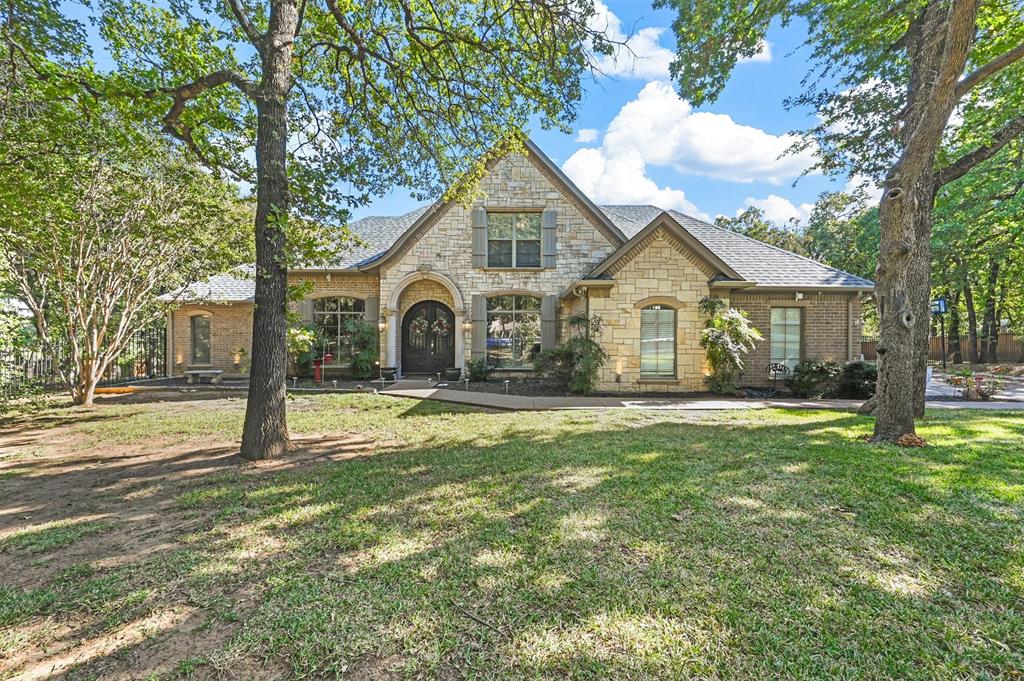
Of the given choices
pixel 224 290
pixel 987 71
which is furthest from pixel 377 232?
pixel 987 71

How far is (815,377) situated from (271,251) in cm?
1244

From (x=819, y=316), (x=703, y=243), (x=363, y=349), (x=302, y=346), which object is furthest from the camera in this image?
(x=363, y=349)

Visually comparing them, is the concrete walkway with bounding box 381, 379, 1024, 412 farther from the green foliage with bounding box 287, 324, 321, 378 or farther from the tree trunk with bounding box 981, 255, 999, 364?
the tree trunk with bounding box 981, 255, 999, 364

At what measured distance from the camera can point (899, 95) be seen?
1040 cm

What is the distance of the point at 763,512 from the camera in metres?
3.66

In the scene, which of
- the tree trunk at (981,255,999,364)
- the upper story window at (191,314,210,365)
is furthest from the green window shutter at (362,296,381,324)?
the tree trunk at (981,255,999,364)

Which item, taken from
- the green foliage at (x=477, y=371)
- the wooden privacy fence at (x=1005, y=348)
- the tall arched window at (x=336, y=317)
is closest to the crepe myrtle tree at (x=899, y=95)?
the green foliage at (x=477, y=371)

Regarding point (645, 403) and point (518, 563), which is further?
point (645, 403)

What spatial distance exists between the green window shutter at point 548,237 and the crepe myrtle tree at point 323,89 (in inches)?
190

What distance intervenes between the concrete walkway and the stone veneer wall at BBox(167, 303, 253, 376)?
8.44 meters

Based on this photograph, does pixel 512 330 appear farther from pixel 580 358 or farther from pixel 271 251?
pixel 271 251

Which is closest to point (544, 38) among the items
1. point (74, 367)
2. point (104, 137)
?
point (104, 137)

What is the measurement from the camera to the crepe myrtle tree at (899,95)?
5738mm

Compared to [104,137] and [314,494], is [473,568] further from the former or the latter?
[104,137]
